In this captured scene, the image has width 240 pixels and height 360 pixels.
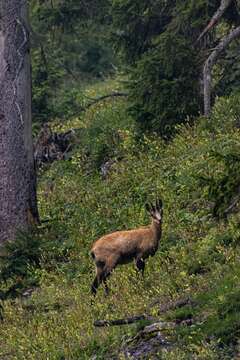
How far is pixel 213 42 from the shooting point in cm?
1911

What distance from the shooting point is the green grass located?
10383 millimetres

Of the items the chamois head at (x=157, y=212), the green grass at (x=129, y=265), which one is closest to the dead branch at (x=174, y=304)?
the green grass at (x=129, y=265)

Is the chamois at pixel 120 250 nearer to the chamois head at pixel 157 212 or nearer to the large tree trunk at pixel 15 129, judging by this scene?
the chamois head at pixel 157 212

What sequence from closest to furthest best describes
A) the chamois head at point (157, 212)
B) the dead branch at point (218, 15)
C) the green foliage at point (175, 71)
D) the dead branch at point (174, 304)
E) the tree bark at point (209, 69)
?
the dead branch at point (174, 304) < the chamois head at point (157, 212) < the tree bark at point (209, 69) < the dead branch at point (218, 15) < the green foliage at point (175, 71)

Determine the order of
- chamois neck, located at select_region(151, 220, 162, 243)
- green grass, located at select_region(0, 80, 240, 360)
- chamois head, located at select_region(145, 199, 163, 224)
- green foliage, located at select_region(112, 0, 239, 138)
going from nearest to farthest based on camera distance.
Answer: green grass, located at select_region(0, 80, 240, 360) < chamois neck, located at select_region(151, 220, 162, 243) < chamois head, located at select_region(145, 199, 163, 224) < green foliage, located at select_region(112, 0, 239, 138)

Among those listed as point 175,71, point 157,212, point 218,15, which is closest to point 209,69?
point 175,71

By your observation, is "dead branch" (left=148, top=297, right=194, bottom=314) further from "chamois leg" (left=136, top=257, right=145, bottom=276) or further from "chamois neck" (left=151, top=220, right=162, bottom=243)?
"chamois neck" (left=151, top=220, right=162, bottom=243)

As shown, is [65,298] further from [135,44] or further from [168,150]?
[135,44]

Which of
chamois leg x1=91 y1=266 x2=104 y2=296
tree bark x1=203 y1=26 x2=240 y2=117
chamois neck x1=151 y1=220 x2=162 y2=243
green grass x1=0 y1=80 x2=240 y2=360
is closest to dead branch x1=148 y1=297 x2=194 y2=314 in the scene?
green grass x1=0 y1=80 x2=240 y2=360

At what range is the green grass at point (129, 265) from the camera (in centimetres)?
1038

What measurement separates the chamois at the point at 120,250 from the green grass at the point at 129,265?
17cm

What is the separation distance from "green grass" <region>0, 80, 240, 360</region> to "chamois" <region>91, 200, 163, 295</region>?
0.55ft

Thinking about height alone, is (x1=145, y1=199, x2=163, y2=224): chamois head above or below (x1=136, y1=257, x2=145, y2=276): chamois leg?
above

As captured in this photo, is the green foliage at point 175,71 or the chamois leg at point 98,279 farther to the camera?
the green foliage at point 175,71
